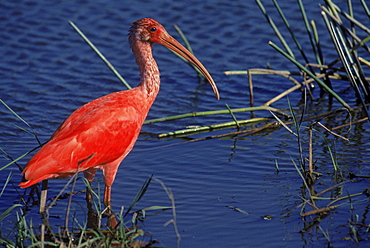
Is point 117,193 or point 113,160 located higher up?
point 113,160

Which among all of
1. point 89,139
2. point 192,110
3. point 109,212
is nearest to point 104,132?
point 89,139

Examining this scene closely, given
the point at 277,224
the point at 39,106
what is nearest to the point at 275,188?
the point at 277,224

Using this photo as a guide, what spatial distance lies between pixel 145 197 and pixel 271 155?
1680 millimetres

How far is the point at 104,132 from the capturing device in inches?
239

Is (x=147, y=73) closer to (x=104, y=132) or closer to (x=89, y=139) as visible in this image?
(x=104, y=132)

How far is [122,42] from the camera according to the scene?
1184 cm

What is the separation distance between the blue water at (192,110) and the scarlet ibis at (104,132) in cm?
44

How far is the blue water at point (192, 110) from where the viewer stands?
5625mm

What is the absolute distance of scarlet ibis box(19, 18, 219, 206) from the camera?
5.70m

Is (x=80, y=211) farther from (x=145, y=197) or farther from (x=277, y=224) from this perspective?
(x=277, y=224)

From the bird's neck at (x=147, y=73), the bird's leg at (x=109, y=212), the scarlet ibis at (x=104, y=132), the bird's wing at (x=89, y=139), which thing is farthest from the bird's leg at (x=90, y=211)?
the bird's neck at (x=147, y=73)

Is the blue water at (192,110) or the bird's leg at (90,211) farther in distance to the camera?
the bird's leg at (90,211)

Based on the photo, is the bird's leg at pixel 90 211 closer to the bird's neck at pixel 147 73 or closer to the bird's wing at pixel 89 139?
the bird's wing at pixel 89 139

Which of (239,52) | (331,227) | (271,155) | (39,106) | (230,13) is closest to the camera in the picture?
(331,227)
